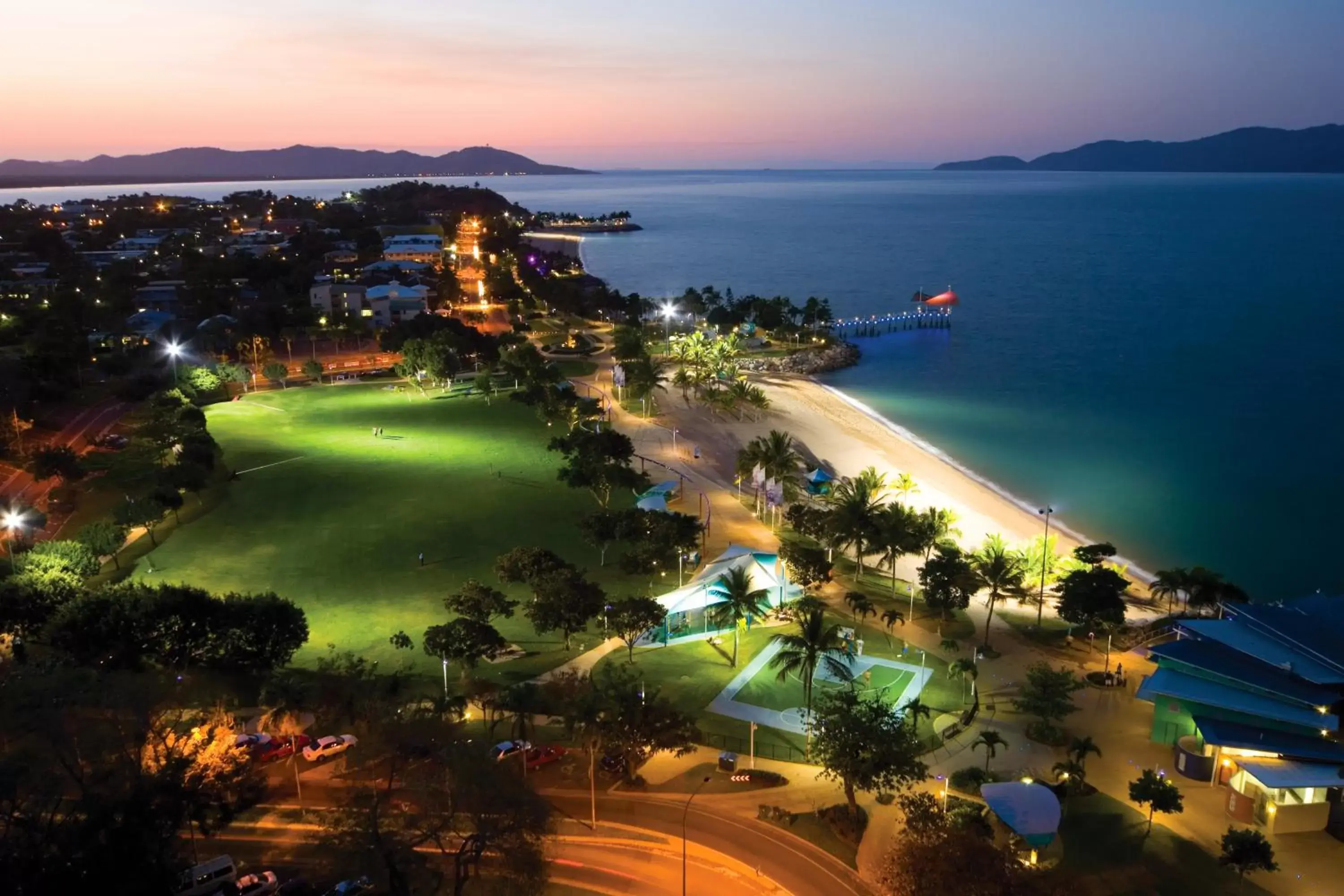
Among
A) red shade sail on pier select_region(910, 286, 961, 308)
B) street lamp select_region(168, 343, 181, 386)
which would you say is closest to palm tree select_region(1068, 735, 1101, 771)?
street lamp select_region(168, 343, 181, 386)

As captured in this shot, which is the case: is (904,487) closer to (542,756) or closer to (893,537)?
(893,537)

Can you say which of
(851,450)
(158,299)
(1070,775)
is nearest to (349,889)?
(1070,775)

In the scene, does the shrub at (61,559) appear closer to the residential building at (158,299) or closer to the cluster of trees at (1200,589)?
the cluster of trees at (1200,589)

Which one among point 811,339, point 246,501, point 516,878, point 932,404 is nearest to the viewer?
point 516,878

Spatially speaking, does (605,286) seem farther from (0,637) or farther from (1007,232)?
(1007,232)

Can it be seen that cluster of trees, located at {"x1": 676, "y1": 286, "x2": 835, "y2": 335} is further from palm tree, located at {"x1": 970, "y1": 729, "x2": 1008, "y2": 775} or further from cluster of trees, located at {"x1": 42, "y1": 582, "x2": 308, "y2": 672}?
palm tree, located at {"x1": 970, "y1": 729, "x2": 1008, "y2": 775}

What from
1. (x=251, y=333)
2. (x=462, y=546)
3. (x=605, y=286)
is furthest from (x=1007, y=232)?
(x=462, y=546)
